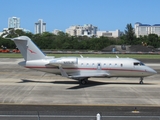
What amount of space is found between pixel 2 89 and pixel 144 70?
543 inches

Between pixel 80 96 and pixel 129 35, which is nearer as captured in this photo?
pixel 80 96

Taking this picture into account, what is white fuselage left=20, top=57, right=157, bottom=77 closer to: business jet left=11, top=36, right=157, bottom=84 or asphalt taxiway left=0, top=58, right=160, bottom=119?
business jet left=11, top=36, right=157, bottom=84

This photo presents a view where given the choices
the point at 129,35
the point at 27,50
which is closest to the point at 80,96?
the point at 27,50

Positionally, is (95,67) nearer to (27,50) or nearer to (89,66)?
(89,66)

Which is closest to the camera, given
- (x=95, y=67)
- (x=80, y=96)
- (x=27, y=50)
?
(x=80, y=96)

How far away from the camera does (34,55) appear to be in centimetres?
3177

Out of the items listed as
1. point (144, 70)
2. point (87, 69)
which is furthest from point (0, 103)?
point (144, 70)

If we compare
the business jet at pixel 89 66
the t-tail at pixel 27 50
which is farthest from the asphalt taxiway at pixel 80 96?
the t-tail at pixel 27 50

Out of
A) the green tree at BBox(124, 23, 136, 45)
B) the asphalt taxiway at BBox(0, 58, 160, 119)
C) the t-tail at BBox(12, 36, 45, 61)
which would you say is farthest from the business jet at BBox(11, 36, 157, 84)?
the green tree at BBox(124, 23, 136, 45)

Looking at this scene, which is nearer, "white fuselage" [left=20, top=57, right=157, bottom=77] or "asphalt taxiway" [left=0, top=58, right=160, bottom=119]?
"asphalt taxiway" [left=0, top=58, right=160, bottom=119]

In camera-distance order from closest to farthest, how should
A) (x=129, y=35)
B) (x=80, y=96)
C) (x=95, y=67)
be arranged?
1. (x=80, y=96)
2. (x=95, y=67)
3. (x=129, y=35)

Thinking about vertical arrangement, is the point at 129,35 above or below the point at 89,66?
above

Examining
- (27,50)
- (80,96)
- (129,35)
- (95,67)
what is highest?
(129,35)

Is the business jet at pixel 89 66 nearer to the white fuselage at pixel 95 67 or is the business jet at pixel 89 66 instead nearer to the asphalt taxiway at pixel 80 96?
the white fuselage at pixel 95 67
